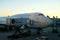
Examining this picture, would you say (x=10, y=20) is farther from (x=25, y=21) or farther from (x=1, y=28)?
(x=1, y=28)

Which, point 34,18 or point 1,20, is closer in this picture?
point 34,18

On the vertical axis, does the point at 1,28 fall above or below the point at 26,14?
below

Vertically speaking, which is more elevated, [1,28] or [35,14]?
[35,14]

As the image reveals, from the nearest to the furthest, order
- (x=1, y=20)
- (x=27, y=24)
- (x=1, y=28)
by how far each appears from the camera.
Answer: (x=27, y=24), (x=1, y=20), (x=1, y=28)

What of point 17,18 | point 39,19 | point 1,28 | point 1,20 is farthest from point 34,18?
point 1,28

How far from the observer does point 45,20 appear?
24453mm

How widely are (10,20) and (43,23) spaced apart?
4363 mm

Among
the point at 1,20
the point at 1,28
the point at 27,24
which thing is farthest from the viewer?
the point at 1,28

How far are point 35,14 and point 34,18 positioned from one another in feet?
2.30

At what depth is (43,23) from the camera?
2453cm

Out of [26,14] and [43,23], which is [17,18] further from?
[43,23]

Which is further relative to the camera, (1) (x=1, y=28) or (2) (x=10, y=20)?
(1) (x=1, y=28)

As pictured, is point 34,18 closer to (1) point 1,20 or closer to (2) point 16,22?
(2) point 16,22

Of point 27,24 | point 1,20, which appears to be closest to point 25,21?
point 27,24
